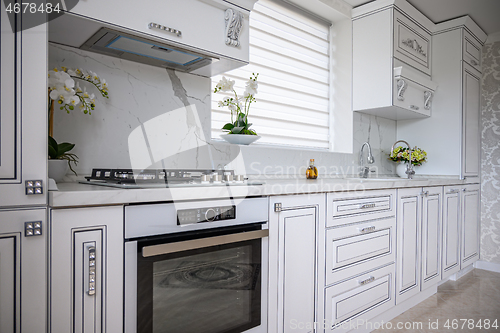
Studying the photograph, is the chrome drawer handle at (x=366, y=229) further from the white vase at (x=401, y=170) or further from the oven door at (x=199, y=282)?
the white vase at (x=401, y=170)

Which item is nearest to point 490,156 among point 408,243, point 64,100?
point 408,243

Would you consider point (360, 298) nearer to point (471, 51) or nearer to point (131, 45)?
point (131, 45)

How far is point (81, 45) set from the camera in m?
1.49

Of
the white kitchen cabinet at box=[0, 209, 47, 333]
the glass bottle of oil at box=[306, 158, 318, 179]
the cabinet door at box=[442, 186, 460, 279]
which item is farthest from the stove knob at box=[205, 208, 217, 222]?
the cabinet door at box=[442, 186, 460, 279]

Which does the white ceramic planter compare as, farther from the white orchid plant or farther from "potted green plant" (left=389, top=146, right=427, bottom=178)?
"potted green plant" (left=389, top=146, right=427, bottom=178)

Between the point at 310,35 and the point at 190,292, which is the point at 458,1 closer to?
the point at 310,35

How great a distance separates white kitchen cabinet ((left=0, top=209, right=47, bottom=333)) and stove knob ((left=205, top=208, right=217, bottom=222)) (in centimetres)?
54

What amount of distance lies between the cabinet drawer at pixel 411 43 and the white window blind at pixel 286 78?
2.00 feet

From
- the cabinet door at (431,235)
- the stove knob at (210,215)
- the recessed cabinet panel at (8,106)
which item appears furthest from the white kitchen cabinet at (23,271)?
the cabinet door at (431,235)

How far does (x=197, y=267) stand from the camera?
4.11 feet

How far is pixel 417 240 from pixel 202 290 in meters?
1.90

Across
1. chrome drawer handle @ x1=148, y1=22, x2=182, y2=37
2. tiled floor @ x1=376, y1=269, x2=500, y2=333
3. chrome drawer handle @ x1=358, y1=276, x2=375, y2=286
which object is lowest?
tiled floor @ x1=376, y1=269, x2=500, y2=333

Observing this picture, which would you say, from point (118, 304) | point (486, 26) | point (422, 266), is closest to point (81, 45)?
point (118, 304)

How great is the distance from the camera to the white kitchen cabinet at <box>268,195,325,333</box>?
59.6 inches
